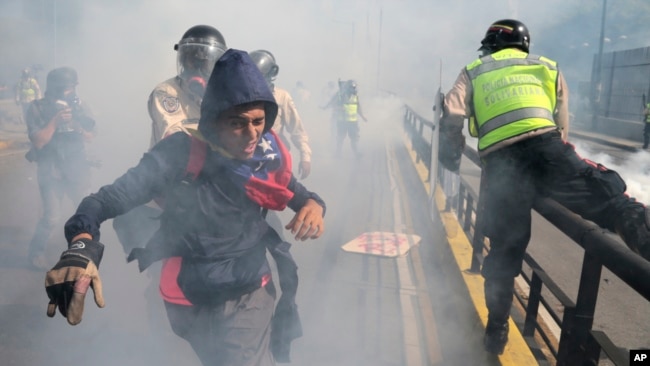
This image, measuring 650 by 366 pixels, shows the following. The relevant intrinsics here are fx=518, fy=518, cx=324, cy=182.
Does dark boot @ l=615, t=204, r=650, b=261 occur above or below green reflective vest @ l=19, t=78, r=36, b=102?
above

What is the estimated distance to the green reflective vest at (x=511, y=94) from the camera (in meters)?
2.55

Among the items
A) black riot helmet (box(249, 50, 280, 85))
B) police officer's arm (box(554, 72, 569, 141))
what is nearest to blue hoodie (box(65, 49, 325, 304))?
police officer's arm (box(554, 72, 569, 141))

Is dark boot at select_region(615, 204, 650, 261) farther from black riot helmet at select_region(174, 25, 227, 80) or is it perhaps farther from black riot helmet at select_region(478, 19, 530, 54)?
black riot helmet at select_region(174, 25, 227, 80)

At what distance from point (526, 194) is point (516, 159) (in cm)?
19

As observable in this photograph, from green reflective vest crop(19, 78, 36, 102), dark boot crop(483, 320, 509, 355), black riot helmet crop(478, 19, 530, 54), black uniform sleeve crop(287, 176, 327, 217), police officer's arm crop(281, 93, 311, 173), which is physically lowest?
green reflective vest crop(19, 78, 36, 102)

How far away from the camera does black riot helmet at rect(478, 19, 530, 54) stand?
283 centimetres

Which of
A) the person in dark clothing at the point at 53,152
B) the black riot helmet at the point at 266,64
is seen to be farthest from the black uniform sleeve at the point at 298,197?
the person in dark clothing at the point at 53,152

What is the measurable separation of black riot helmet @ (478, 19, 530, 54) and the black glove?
21.4 inches

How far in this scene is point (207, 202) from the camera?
185 cm

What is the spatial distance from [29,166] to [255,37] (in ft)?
67.7

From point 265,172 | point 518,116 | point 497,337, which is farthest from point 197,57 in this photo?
point 497,337

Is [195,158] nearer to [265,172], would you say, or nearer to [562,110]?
[265,172]

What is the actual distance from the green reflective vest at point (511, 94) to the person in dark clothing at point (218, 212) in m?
1.22

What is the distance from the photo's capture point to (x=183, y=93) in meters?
3.23
